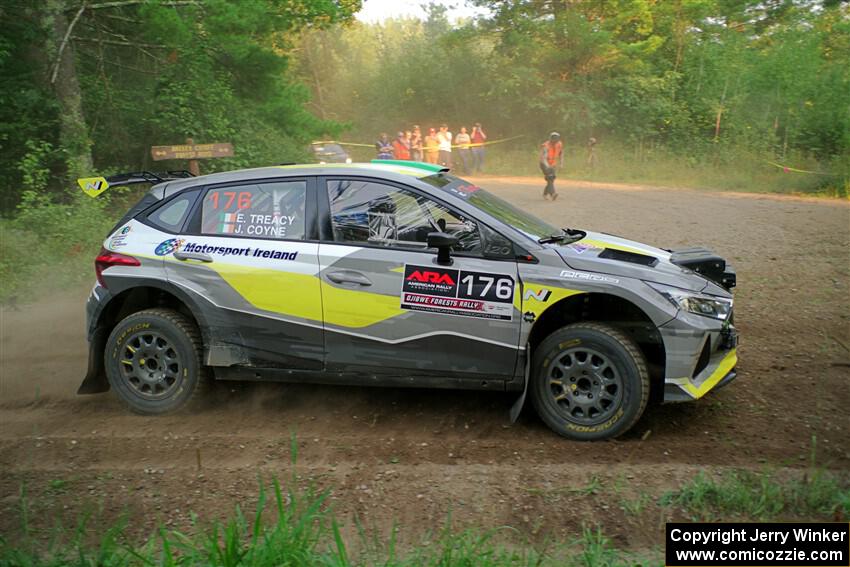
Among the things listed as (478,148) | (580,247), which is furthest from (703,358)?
(478,148)

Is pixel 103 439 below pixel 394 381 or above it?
below

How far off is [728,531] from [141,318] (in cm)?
428

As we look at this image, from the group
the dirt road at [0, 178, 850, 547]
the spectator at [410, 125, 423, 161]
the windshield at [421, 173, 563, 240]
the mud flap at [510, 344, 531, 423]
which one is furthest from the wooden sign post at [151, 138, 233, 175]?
the spectator at [410, 125, 423, 161]

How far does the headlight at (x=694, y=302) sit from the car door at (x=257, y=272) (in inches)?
93.1

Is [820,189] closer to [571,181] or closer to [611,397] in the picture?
[571,181]

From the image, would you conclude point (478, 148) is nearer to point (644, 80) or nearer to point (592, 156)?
point (592, 156)

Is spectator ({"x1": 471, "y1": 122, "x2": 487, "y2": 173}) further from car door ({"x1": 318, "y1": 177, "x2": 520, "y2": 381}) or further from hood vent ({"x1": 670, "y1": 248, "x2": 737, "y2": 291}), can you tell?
car door ({"x1": 318, "y1": 177, "x2": 520, "y2": 381})

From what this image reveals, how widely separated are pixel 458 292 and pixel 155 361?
242 centimetres

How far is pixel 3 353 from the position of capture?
Result: 7.95 m

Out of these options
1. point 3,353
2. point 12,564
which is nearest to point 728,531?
point 12,564

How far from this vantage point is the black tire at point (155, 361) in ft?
18.9

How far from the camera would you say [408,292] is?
5.26m

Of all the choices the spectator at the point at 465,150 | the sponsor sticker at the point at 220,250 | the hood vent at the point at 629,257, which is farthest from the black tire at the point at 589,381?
the spectator at the point at 465,150

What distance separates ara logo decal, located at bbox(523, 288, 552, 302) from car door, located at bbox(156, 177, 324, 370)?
4.79 feet
